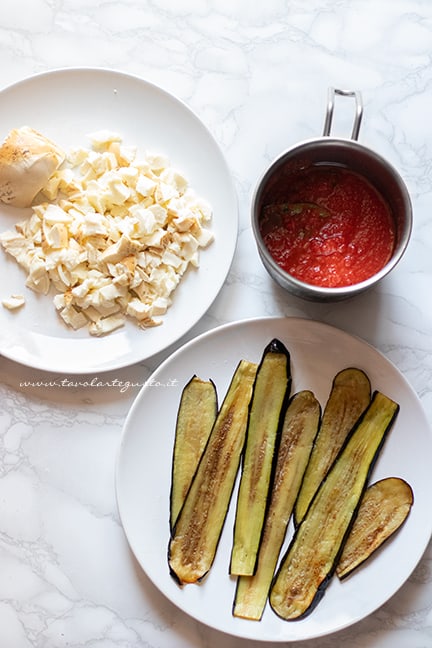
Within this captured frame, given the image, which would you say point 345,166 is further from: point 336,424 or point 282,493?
point 282,493

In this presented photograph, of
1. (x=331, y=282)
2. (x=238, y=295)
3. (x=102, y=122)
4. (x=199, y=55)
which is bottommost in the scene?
(x=238, y=295)

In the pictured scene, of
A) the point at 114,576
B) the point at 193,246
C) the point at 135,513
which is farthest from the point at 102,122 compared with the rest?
the point at 114,576

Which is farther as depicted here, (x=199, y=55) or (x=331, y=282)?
(x=199, y=55)

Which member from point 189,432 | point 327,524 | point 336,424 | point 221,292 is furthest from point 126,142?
point 327,524

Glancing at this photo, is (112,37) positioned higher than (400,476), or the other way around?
(112,37)

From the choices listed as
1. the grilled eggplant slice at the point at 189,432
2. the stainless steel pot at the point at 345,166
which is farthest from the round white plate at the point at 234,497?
the stainless steel pot at the point at 345,166

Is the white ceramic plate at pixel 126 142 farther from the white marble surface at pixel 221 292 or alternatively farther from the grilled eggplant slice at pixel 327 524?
the grilled eggplant slice at pixel 327 524

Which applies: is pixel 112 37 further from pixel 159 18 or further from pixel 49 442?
pixel 49 442

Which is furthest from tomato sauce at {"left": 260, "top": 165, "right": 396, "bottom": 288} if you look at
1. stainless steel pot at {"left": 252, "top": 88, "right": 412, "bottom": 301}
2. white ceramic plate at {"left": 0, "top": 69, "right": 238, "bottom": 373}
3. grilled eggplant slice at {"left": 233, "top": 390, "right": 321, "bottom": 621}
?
grilled eggplant slice at {"left": 233, "top": 390, "right": 321, "bottom": 621}
